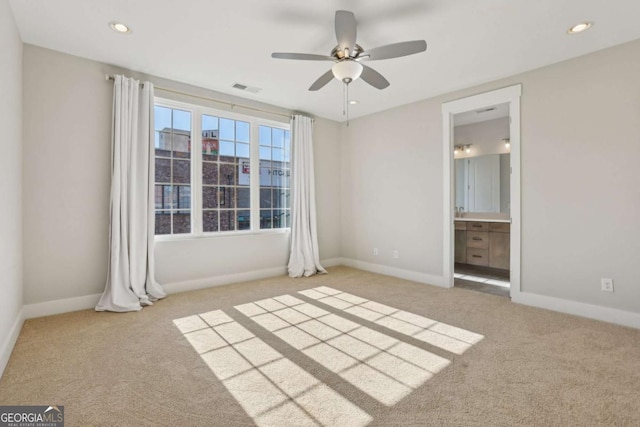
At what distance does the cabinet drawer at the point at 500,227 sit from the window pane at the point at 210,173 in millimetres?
4421

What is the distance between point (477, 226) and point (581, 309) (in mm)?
2293

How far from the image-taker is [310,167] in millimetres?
5141

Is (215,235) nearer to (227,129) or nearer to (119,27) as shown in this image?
(227,129)

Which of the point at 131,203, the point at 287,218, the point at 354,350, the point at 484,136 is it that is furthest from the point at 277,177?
the point at 484,136

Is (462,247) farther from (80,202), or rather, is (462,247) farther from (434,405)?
(80,202)

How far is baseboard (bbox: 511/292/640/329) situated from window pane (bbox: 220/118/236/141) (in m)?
4.22

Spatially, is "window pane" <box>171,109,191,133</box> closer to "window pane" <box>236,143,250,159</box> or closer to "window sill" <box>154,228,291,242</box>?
"window pane" <box>236,143,250,159</box>

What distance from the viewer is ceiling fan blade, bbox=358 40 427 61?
7.80 ft

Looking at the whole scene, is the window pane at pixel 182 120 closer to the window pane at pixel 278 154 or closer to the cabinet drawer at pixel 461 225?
the window pane at pixel 278 154

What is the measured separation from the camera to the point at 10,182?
2.45 metres

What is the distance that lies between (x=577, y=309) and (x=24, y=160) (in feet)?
18.7

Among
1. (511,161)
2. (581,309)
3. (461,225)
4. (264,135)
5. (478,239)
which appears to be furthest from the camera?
(461,225)

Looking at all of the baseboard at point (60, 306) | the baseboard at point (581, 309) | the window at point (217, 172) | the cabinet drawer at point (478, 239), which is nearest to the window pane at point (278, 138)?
the window at point (217, 172)

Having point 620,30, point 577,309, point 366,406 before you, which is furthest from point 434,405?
point 620,30
